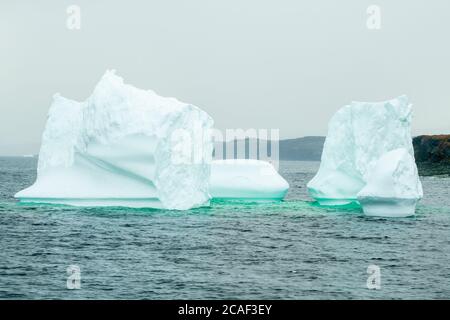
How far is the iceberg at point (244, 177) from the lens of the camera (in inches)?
1438

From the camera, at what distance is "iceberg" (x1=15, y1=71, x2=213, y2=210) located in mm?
28656

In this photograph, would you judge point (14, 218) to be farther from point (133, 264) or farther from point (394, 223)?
point (394, 223)

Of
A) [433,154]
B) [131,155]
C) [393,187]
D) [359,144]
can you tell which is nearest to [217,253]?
[131,155]

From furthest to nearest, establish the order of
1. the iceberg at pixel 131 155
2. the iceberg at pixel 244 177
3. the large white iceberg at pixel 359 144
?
the iceberg at pixel 244 177 → the large white iceberg at pixel 359 144 → the iceberg at pixel 131 155

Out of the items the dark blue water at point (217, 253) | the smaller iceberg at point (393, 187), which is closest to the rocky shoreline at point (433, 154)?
the dark blue water at point (217, 253)

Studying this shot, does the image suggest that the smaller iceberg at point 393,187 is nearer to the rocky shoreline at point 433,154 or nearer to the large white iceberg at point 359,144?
the large white iceberg at point 359,144

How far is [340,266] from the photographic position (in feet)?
61.6

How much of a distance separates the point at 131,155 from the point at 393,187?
1120 centimetres

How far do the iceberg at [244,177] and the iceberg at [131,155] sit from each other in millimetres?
4793

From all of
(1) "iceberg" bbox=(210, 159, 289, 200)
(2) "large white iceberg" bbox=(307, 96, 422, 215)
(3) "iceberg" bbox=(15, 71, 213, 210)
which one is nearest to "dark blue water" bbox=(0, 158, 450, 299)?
(3) "iceberg" bbox=(15, 71, 213, 210)

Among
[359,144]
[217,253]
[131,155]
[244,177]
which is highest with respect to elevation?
[359,144]

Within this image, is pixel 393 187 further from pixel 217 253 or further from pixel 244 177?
pixel 244 177

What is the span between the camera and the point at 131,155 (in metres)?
28.7
